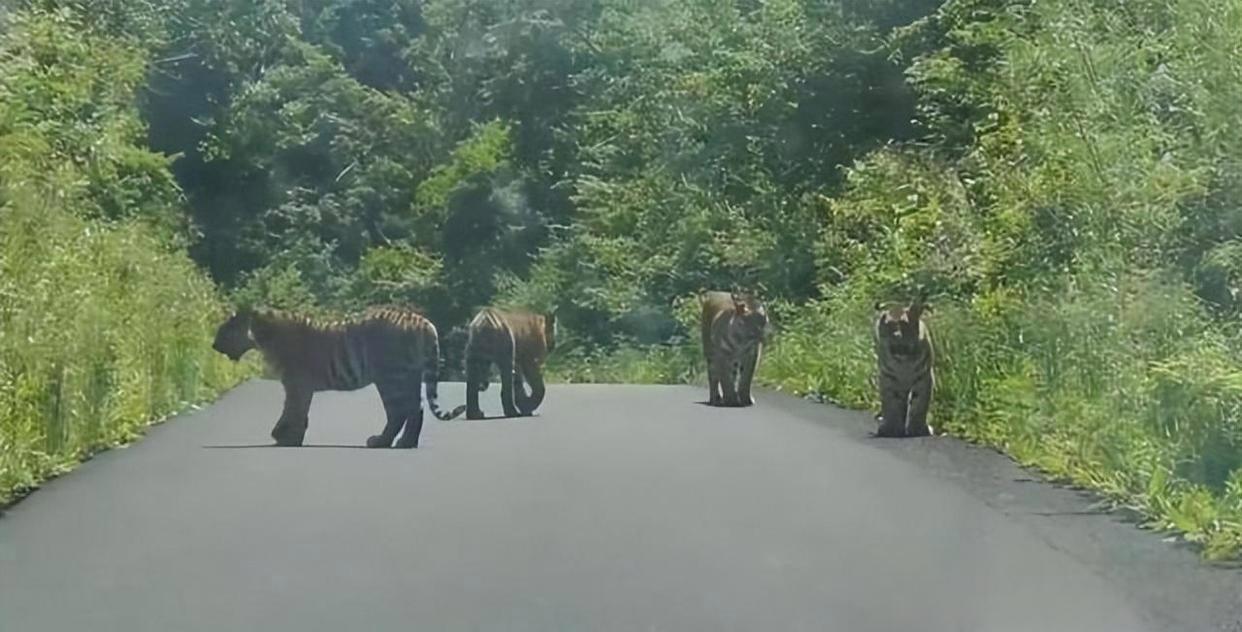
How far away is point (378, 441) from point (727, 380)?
43.5 inches

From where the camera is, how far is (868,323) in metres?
6.19

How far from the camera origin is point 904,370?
243 inches

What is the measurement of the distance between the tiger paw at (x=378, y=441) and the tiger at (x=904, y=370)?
5.18 feet

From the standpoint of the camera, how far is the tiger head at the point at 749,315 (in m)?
5.93

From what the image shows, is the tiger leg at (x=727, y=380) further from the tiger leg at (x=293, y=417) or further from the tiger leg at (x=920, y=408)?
the tiger leg at (x=293, y=417)

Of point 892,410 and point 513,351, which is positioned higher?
point 513,351

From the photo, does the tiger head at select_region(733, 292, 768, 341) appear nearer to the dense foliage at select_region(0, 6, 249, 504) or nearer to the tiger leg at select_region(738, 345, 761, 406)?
the tiger leg at select_region(738, 345, 761, 406)

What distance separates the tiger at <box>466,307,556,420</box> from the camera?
5.52 metres

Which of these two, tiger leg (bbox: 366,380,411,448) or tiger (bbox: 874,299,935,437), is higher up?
tiger (bbox: 874,299,935,437)

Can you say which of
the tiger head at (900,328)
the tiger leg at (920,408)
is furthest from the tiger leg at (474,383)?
the tiger leg at (920,408)

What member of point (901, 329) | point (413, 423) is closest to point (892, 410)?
point (901, 329)

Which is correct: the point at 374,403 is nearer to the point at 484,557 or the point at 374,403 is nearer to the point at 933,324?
the point at 484,557

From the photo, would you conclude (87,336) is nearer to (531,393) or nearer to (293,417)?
(293,417)

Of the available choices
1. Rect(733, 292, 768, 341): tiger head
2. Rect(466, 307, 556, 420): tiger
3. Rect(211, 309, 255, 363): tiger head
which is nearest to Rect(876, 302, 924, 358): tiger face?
Rect(733, 292, 768, 341): tiger head
